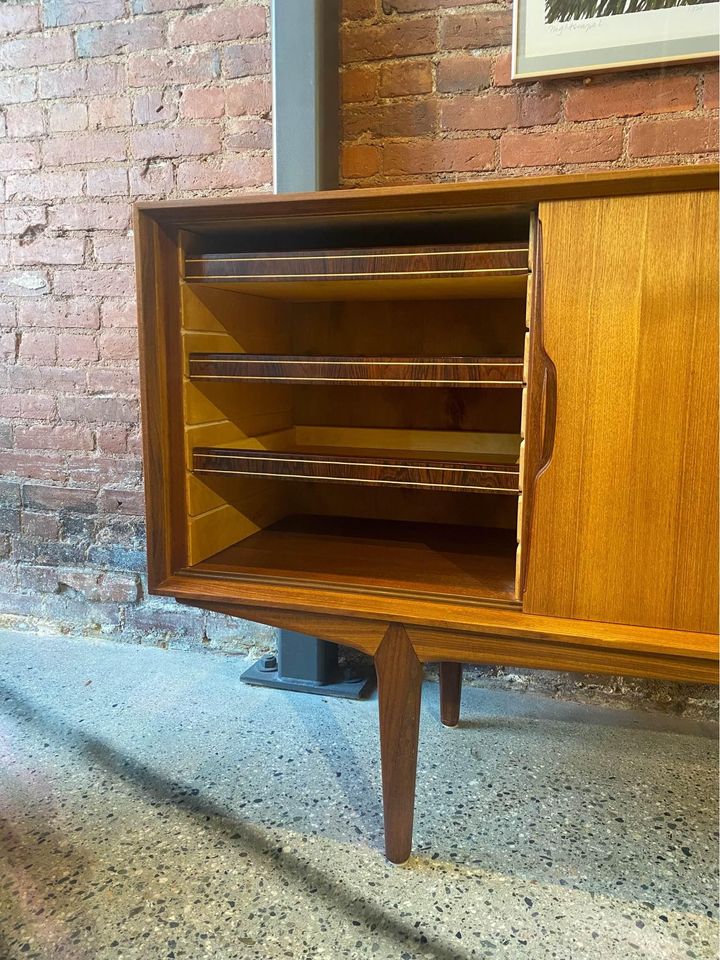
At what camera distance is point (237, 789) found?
1538mm

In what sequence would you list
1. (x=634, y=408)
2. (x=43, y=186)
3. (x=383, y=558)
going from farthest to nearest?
(x=43, y=186)
(x=383, y=558)
(x=634, y=408)

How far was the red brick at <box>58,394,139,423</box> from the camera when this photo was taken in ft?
6.98

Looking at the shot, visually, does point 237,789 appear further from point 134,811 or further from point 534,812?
point 534,812

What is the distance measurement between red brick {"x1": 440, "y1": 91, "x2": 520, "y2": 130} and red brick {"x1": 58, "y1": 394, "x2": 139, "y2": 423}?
3.58 feet

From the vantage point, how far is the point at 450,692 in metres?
1.78

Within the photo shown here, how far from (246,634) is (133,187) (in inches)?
54.7

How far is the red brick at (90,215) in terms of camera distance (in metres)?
2.03

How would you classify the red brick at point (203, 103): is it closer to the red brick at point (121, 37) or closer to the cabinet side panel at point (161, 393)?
the red brick at point (121, 37)

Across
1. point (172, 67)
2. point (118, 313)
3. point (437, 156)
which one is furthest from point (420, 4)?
point (118, 313)

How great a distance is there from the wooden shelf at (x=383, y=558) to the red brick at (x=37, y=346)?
3.26 feet

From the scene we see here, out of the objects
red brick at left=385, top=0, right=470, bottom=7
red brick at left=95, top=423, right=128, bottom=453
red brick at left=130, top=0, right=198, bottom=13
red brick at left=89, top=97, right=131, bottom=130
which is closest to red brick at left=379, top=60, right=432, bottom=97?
red brick at left=385, top=0, right=470, bottom=7

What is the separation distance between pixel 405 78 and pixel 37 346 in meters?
1.35

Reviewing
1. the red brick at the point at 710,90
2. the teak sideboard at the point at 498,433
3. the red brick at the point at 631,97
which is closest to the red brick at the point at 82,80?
the teak sideboard at the point at 498,433

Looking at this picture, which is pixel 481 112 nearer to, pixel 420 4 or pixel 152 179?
pixel 420 4
